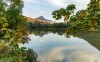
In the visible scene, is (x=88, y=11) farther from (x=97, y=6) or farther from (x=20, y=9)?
(x=20, y=9)

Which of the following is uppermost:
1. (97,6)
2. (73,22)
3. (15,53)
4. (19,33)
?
(97,6)

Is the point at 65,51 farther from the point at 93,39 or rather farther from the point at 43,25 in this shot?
the point at 43,25

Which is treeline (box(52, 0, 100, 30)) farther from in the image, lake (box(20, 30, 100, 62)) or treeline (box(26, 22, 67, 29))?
treeline (box(26, 22, 67, 29))

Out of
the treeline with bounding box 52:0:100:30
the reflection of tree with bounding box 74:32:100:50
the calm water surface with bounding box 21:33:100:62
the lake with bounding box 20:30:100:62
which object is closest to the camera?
the treeline with bounding box 52:0:100:30

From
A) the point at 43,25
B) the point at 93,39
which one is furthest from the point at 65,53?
the point at 43,25

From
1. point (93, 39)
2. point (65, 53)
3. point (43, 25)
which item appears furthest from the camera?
point (43, 25)

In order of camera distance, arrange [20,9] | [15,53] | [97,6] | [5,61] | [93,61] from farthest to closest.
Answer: [20,9]
[93,61]
[15,53]
[5,61]
[97,6]

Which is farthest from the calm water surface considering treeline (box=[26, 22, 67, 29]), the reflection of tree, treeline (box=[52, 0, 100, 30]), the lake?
treeline (box=[26, 22, 67, 29])

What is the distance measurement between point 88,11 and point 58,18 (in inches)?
23.8

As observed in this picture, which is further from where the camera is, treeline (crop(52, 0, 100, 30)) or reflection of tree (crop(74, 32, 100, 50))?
reflection of tree (crop(74, 32, 100, 50))

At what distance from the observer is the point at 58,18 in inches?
180

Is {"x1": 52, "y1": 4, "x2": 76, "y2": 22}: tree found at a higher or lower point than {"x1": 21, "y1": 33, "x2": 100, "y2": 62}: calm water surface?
higher

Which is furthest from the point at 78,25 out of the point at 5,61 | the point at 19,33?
the point at 19,33

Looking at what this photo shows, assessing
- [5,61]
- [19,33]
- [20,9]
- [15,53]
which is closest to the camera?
[5,61]
